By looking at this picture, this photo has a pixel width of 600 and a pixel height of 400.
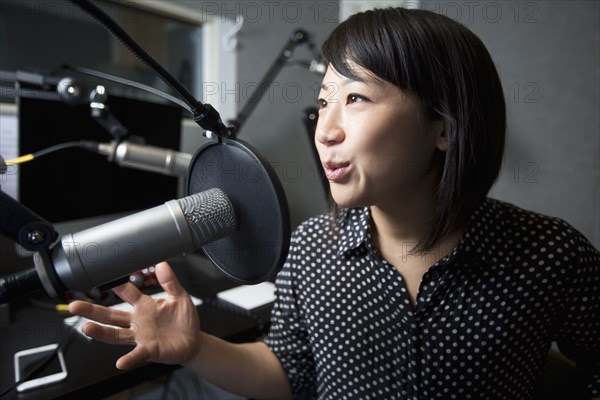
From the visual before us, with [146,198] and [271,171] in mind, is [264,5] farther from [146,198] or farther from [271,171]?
[271,171]

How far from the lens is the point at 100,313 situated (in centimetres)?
49

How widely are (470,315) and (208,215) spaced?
1.67 feet

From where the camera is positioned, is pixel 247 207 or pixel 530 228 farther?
pixel 530 228

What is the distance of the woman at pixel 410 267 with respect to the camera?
0.55 m

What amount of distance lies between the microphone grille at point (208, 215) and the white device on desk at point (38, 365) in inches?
22.3

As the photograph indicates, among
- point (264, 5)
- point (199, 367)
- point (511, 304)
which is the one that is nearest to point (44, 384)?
point (199, 367)

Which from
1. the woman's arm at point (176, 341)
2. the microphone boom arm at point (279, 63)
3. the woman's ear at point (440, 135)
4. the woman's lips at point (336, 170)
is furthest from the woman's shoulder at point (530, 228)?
the microphone boom arm at point (279, 63)

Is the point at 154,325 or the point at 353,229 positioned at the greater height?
the point at 353,229

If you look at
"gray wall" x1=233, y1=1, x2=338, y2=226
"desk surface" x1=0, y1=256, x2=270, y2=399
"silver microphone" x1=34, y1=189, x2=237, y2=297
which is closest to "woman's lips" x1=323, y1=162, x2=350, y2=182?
"silver microphone" x1=34, y1=189, x2=237, y2=297

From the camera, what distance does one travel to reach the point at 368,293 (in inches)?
28.0

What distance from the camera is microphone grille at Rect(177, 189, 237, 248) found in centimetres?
30

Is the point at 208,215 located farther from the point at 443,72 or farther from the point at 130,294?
the point at 443,72

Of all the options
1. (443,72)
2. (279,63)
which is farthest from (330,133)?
(279,63)

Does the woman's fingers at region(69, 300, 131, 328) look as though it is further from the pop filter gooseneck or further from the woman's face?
the woman's face
